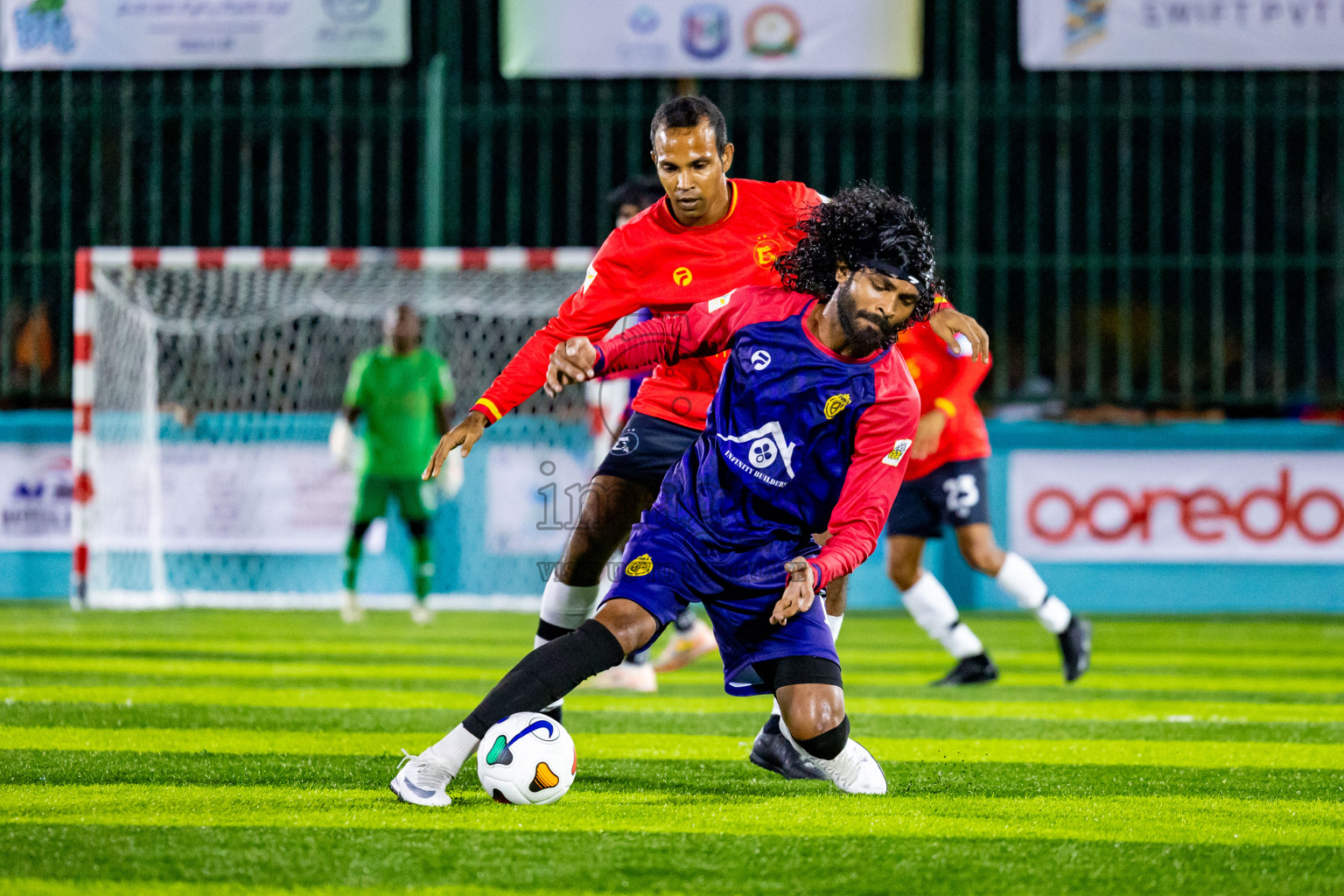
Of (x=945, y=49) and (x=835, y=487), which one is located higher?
(x=945, y=49)

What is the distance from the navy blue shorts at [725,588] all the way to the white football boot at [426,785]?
551 millimetres

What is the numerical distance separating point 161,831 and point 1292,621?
9070 mm

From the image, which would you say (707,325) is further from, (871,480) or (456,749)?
(456,749)

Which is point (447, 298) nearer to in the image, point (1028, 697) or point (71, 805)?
point (1028, 697)

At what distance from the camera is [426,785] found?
3.59 meters

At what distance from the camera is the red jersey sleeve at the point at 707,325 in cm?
382

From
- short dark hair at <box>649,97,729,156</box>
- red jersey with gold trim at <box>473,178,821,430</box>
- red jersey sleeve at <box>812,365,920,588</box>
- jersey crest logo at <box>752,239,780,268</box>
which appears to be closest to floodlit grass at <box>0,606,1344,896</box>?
red jersey sleeve at <box>812,365,920,588</box>

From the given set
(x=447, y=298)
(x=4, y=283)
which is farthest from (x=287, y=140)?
(x=447, y=298)

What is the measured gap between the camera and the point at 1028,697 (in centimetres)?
645

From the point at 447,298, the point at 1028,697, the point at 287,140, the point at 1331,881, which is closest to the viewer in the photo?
the point at 1331,881

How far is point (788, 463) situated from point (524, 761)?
904 millimetres

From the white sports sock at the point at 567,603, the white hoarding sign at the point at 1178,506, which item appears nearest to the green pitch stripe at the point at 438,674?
the white sports sock at the point at 567,603

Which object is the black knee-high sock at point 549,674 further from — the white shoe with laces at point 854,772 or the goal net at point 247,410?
the goal net at point 247,410

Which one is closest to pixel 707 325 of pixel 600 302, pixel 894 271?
pixel 894 271
